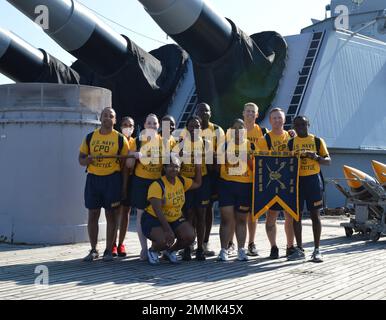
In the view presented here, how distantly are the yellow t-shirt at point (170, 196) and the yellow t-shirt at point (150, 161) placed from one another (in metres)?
0.30

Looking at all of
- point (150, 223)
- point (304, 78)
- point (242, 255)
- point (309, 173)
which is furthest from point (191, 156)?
point (304, 78)

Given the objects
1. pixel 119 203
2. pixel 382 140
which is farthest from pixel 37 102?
pixel 382 140

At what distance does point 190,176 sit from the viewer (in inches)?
234

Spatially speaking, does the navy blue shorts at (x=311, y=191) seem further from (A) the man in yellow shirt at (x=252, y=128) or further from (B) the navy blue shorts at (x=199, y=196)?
(B) the navy blue shorts at (x=199, y=196)

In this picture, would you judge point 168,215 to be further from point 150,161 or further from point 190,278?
A: point 190,278

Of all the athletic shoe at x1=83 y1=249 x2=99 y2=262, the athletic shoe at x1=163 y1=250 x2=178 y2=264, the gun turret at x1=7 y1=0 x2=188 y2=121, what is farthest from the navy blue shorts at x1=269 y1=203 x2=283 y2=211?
the gun turret at x1=7 y1=0 x2=188 y2=121

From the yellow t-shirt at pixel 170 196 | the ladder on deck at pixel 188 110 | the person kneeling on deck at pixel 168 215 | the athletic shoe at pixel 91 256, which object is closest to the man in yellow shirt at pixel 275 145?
the person kneeling on deck at pixel 168 215

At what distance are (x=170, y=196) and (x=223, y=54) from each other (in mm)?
6405

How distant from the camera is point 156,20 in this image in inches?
419

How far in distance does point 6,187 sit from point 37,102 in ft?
3.69

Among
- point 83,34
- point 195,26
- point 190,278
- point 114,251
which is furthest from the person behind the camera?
point 83,34

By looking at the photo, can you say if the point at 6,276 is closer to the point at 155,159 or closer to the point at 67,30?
the point at 155,159

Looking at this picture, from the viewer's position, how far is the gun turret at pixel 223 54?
10.6 metres
